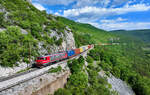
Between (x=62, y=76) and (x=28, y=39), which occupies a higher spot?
(x=28, y=39)

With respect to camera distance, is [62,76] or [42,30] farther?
[42,30]

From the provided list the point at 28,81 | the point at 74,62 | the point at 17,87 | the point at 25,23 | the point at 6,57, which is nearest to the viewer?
the point at 17,87

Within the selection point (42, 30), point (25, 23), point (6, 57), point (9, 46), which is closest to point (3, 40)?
point (9, 46)

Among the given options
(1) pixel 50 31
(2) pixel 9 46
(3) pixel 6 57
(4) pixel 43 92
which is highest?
(1) pixel 50 31

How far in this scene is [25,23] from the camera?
101 ft

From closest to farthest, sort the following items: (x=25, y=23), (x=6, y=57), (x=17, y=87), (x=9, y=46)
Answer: (x=17, y=87), (x=6, y=57), (x=9, y=46), (x=25, y=23)

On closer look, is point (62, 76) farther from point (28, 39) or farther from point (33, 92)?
point (28, 39)

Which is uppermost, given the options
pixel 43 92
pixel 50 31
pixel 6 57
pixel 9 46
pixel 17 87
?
pixel 50 31

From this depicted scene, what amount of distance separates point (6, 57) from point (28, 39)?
24.9 ft

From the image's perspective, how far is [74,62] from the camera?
82.8ft

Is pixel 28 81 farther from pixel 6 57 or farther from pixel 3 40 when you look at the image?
pixel 3 40

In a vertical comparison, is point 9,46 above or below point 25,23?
below

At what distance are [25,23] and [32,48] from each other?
32.4ft

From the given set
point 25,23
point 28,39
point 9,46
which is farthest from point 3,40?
point 25,23
